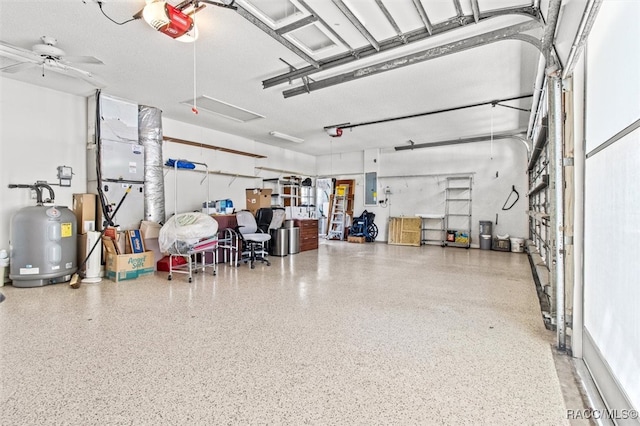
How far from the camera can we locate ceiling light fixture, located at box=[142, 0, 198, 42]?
96.0 inches

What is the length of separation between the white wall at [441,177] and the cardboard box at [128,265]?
661 cm

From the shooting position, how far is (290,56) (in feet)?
11.8

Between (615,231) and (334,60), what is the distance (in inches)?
124

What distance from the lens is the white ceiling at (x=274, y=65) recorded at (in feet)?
9.20

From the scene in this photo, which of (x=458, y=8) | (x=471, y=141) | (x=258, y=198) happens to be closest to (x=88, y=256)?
(x=258, y=198)

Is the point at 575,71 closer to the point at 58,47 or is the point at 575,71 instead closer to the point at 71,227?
the point at 58,47

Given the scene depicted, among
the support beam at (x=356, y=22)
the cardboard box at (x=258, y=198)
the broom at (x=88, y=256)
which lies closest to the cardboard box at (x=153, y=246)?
the broom at (x=88, y=256)

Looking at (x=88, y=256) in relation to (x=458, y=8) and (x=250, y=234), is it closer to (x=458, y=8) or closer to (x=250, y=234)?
(x=250, y=234)

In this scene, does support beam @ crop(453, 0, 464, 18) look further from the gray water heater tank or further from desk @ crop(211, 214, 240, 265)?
the gray water heater tank

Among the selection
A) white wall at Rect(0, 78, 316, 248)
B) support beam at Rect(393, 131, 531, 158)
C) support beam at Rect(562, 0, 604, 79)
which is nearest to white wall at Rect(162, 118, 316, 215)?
white wall at Rect(0, 78, 316, 248)

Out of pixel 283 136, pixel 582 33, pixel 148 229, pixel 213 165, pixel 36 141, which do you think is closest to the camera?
pixel 582 33

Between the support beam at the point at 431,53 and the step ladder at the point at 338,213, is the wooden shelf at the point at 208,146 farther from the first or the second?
the support beam at the point at 431,53

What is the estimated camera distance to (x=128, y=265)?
442 centimetres

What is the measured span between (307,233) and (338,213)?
2676 mm
